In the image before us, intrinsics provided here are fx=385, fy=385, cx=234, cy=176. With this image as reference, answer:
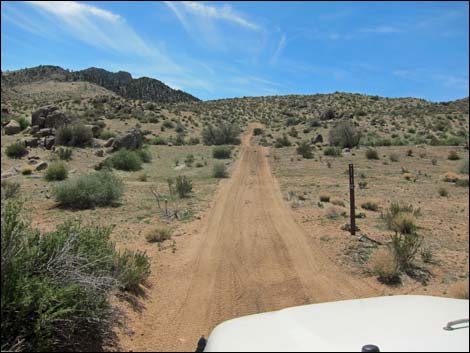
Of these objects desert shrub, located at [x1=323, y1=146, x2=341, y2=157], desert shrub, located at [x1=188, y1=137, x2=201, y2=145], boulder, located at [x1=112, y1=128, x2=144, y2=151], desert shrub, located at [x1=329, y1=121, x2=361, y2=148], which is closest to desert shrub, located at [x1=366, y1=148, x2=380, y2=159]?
desert shrub, located at [x1=323, y1=146, x2=341, y2=157]

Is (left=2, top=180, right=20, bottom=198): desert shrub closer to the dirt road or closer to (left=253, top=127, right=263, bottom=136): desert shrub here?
the dirt road

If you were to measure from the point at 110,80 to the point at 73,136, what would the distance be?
70917 mm

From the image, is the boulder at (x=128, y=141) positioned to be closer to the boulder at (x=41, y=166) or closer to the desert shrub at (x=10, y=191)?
the boulder at (x=41, y=166)

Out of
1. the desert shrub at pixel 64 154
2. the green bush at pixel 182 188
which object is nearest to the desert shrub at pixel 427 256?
the green bush at pixel 182 188

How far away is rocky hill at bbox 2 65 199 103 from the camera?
88.1m

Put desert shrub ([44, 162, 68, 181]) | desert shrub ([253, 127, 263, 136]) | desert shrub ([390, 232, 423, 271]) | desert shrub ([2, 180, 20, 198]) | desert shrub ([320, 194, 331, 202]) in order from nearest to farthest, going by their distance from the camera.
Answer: desert shrub ([390, 232, 423, 271]) < desert shrub ([2, 180, 20, 198]) < desert shrub ([320, 194, 331, 202]) < desert shrub ([44, 162, 68, 181]) < desert shrub ([253, 127, 263, 136])

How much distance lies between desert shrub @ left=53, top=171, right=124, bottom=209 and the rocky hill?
240 ft

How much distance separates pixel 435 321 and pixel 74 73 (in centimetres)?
10825

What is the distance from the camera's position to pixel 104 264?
614 centimetres

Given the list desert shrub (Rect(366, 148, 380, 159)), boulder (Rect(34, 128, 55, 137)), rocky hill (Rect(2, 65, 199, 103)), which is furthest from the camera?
rocky hill (Rect(2, 65, 199, 103))

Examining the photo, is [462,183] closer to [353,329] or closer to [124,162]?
[353,329]

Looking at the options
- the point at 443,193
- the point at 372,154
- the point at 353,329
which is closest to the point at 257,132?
the point at 372,154

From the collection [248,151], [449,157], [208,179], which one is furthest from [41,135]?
[449,157]

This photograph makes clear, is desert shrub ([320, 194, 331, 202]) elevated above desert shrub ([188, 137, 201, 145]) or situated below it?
below
